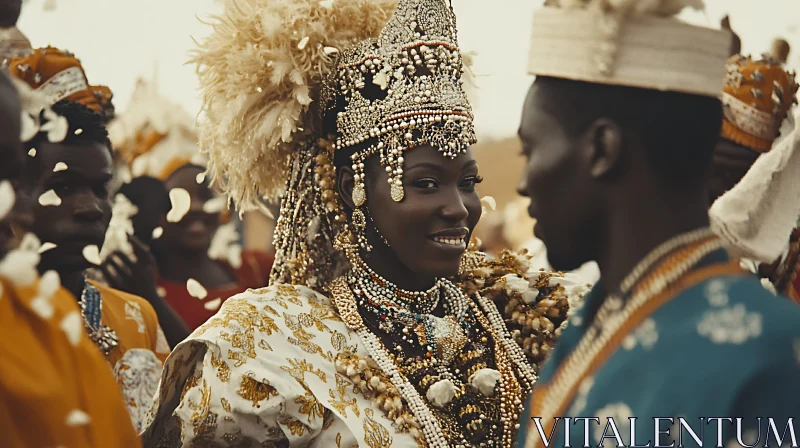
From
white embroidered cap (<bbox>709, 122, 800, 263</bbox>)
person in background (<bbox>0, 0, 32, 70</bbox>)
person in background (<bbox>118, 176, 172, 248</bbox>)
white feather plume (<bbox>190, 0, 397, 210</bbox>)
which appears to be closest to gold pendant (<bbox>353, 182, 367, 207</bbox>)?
white feather plume (<bbox>190, 0, 397, 210</bbox>)

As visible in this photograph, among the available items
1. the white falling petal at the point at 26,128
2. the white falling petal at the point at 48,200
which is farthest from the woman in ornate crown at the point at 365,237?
the white falling petal at the point at 26,128

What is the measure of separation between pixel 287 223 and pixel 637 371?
218cm

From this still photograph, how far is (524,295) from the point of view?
168 inches

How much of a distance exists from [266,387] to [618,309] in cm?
146

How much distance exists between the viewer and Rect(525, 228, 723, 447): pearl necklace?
237cm

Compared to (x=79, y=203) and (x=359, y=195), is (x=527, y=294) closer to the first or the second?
(x=359, y=195)

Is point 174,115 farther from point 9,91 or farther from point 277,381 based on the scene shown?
point 9,91

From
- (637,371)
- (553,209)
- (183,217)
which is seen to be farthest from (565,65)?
(183,217)

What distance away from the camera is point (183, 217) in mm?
6828

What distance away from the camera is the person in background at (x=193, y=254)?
6566 millimetres

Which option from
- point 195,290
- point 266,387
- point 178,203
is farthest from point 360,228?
point 178,203

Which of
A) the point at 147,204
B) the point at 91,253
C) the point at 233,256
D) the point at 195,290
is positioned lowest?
the point at 233,256

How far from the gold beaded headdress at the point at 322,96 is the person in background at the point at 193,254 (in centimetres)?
239

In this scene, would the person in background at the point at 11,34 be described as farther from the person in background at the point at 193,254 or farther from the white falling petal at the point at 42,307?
the white falling petal at the point at 42,307
